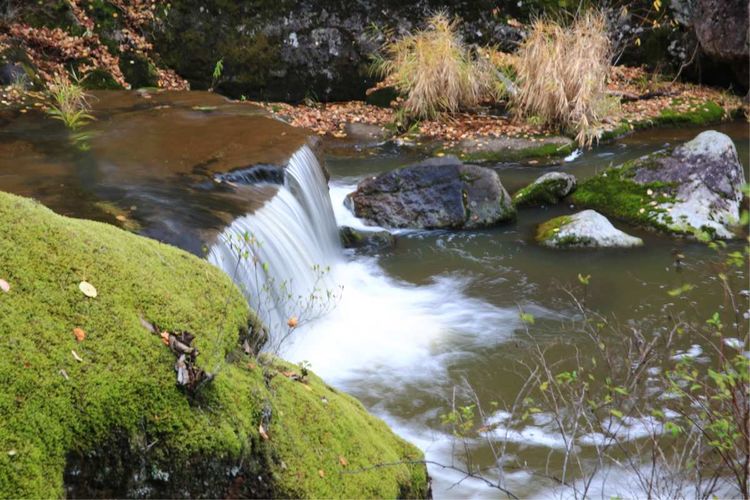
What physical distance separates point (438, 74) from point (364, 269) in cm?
542

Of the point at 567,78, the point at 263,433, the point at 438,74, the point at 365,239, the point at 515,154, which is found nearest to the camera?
the point at 263,433

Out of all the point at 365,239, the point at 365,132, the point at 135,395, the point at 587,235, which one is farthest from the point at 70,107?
the point at 135,395

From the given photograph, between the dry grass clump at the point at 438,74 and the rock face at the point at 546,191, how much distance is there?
3.23m

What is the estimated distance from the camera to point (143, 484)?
8.17 feet

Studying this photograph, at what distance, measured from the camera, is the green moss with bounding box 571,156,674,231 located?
29.7 ft

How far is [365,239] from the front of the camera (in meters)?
8.70

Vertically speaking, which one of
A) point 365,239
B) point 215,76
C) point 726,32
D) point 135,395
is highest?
point 726,32

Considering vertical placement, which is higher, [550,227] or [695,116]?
[695,116]

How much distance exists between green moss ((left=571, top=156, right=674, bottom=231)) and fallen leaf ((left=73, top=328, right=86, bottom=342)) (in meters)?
7.40

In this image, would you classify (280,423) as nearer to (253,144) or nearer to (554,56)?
(253,144)

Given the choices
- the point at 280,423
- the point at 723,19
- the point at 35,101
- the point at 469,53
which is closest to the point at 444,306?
the point at 280,423

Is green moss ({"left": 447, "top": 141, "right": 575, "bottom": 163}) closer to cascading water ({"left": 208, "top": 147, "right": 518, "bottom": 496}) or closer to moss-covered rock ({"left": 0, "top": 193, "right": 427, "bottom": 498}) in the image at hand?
cascading water ({"left": 208, "top": 147, "right": 518, "bottom": 496})

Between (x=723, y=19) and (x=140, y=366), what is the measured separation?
14.2m

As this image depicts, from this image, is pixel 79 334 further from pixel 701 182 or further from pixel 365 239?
pixel 701 182
